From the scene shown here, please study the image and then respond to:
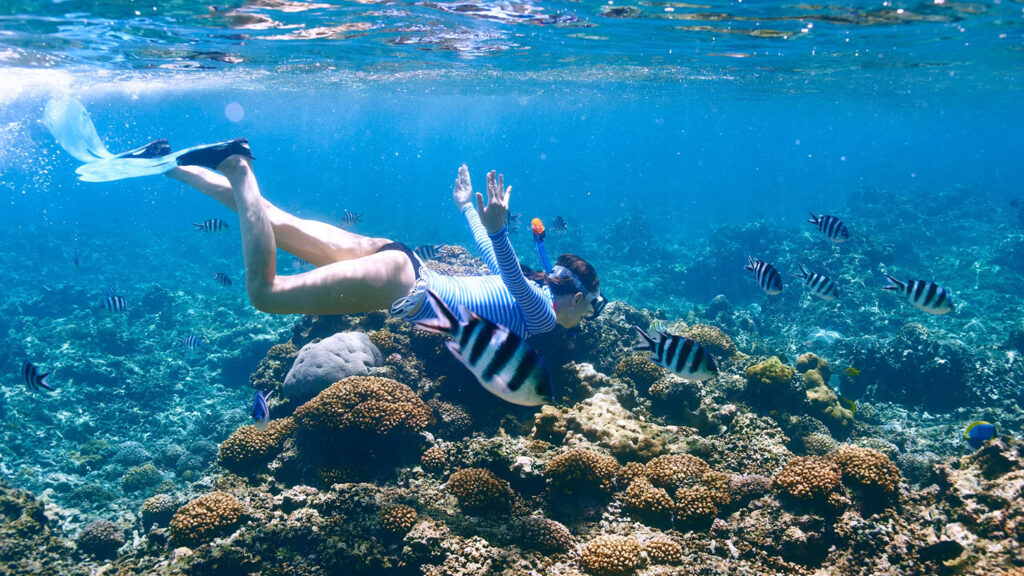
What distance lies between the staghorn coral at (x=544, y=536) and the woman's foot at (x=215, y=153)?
4627mm

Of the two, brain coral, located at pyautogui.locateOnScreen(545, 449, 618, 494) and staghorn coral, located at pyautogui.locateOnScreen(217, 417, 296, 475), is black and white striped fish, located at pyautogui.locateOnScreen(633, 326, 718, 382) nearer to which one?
brain coral, located at pyautogui.locateOnScreen(545, 449, 618, 494)

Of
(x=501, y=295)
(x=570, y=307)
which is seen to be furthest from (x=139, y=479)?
(x=570, y=307)

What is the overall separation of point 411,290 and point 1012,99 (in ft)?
179

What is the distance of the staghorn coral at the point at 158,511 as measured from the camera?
6.58 metres

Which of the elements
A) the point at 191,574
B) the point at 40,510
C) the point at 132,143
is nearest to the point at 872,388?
the point at 191,574

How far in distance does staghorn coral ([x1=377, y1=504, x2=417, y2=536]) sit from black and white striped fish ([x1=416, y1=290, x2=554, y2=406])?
9.06ft

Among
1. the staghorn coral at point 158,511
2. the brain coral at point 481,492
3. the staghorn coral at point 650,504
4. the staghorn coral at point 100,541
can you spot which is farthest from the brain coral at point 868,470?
the staghorn coral at point 100,541

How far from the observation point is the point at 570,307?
5527 millimetres

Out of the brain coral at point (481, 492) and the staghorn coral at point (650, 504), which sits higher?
the staghorn coral at point (650, 504)

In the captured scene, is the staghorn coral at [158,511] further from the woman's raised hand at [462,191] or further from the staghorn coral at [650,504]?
the staghorn coral at [650,504]

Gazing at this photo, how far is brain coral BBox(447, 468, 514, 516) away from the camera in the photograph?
4.66 m

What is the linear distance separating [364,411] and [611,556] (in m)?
3.11

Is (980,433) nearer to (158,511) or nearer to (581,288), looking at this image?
(581,288)

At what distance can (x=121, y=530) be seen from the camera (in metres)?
6.23
